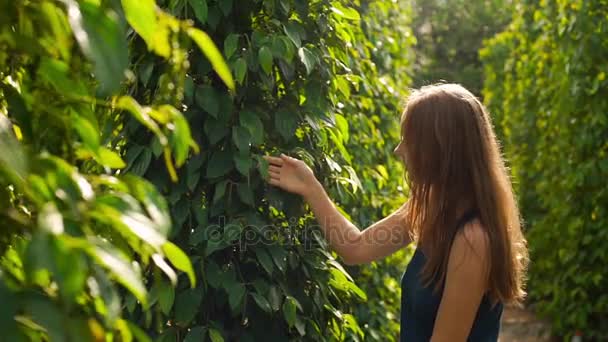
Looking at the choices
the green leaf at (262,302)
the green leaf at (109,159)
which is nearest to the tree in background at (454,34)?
the green leaf at (262,302)

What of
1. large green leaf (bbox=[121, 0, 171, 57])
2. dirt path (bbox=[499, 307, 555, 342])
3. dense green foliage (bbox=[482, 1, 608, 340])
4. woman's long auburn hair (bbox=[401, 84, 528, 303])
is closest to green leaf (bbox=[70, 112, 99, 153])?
large green leaf (bbox=[121, 0, 171, 57])

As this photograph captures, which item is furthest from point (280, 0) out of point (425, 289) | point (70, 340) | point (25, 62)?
A: point (70, 340)

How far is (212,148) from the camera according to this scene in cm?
231

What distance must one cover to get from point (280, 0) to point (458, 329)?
0.98 m

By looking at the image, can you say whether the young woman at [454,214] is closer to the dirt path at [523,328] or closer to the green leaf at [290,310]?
the green leaf at [290,310]

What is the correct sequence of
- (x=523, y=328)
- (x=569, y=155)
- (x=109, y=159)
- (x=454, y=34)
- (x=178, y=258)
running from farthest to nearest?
(x=454, y=34)
(x=523, y=328)
(x=569, y=155)
(x=109, y=159)
(x=178, y=258)

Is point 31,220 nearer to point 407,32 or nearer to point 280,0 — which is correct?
point 280,0

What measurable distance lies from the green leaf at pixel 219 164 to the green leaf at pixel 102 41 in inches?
50.6

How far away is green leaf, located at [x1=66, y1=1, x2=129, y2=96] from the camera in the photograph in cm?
91

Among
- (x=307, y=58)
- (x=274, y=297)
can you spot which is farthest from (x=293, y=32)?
(x=274, y=297)

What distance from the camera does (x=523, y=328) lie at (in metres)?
6.91

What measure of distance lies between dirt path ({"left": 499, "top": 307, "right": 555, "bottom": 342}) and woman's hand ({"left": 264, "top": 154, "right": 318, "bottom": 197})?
4.34m

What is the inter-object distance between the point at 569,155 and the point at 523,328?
68.4 inches

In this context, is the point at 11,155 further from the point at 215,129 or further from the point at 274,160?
the point at 274,160
